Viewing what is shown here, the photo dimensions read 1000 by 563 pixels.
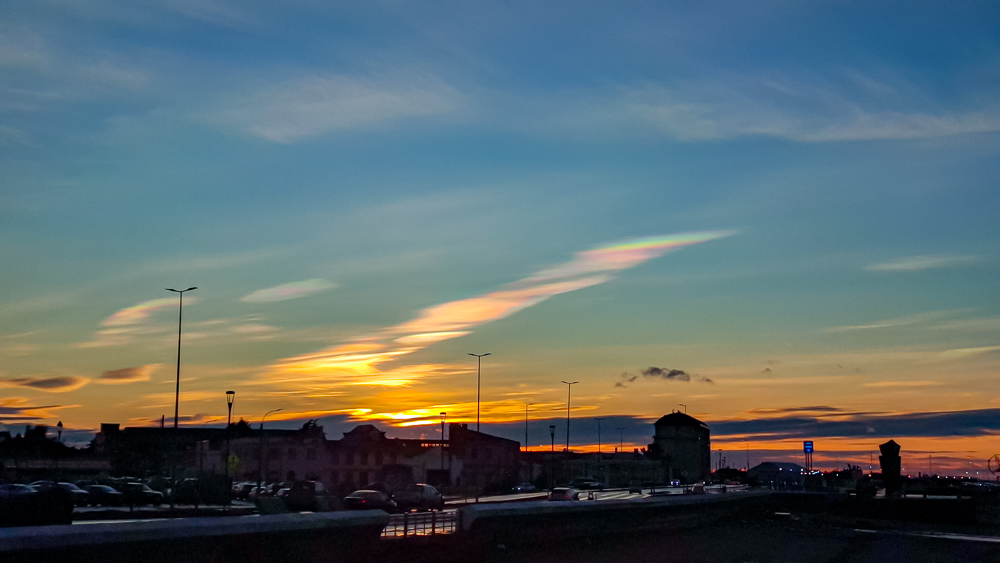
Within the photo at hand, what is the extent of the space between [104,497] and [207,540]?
168 ft

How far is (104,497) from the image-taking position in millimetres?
61688

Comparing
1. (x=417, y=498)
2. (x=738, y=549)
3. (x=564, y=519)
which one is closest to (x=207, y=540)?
(x=564, y=519)

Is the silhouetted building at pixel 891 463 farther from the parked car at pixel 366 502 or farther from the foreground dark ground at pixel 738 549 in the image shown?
the parked car at pixel 366 502

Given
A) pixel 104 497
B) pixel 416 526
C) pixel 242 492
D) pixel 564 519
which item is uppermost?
pixel 564 519

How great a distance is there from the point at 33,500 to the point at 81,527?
20319 millimetres

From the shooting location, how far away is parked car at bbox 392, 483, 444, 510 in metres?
60.8

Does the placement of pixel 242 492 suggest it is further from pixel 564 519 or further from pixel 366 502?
→ pixel 564 519

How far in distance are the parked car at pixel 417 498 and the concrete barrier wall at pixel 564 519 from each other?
21.9m

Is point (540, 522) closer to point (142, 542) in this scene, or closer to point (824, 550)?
point (824, 550)

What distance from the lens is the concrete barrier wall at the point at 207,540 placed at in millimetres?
13648

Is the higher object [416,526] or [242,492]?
[416,526]

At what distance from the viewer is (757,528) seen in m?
47.8

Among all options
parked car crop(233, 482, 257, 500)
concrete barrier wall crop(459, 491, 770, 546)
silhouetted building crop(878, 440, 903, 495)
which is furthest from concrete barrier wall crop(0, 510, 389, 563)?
silhouetted building crop(878, 440, 903, 495)

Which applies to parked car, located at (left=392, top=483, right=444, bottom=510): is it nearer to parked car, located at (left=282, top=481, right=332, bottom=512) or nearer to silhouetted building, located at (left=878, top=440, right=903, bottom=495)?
parked car, located at (left=282, top=481, right=332, bottom=512)
